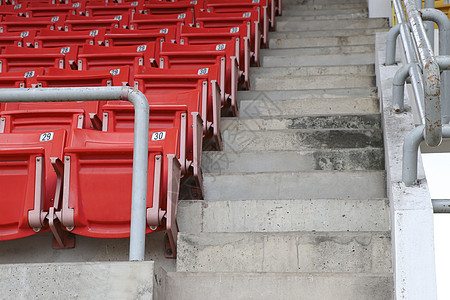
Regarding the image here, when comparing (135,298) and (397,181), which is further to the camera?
(397,181)

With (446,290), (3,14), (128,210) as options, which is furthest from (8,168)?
(3,14)

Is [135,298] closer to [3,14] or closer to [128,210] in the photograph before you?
[128,210]

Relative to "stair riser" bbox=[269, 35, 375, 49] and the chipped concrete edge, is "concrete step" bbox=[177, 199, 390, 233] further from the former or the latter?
"stair riser" bbox=[269, 35, 375, 49]

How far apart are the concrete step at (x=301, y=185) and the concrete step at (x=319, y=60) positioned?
6.76 ft

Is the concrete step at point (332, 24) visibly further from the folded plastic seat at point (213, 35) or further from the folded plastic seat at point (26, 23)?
the folded plastic seat at point (26, 23)

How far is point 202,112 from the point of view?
349 centimetres

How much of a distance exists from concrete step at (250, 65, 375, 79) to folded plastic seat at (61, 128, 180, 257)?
218 cm

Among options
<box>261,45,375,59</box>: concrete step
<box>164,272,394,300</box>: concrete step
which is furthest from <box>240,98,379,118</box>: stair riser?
<box>164,272,394,300</box>: concrete step

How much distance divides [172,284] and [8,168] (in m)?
0.93

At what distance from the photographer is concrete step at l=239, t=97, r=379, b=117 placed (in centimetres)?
392

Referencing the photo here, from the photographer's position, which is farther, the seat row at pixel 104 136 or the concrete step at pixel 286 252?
the seat row at pixel 104 136

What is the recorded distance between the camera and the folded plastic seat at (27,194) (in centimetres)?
257

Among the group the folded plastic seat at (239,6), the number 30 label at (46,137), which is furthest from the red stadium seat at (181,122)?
the folded plastic seat at (239,6)

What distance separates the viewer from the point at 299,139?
11.5ft
